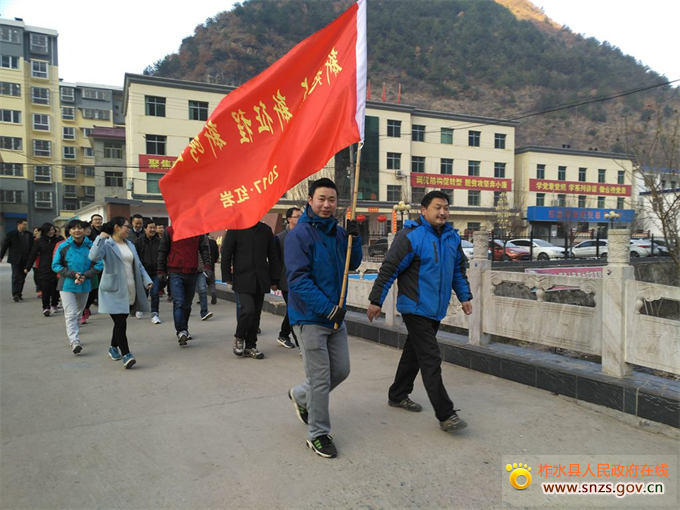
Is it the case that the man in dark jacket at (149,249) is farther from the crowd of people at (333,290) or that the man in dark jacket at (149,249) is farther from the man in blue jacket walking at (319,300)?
the man in blue jacket walking at (319,300)

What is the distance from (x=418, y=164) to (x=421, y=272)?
134ft

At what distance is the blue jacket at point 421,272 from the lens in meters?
3.45

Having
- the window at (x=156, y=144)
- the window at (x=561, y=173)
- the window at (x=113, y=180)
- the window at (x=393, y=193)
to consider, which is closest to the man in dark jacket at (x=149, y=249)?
the window at (x=156, y=144)

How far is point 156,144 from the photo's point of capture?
33.6 metres

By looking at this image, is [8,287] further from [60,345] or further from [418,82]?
[418,82]

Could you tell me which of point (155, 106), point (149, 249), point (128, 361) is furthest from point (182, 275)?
point (155, 106)

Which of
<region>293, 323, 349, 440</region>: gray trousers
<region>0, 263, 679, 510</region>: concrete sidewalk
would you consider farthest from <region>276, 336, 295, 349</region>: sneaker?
<region>293, 323, 349, 440</region>: gray trousers

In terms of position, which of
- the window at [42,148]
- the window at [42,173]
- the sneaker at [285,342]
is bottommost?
the sneaker at [285,342]

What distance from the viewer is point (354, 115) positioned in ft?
11.5

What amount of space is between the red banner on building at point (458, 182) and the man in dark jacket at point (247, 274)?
124ft

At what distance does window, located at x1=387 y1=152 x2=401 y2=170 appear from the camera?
4112cm

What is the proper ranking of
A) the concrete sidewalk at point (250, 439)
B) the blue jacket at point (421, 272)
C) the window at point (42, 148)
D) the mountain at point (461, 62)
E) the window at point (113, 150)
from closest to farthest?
the concrete sidewalk at point (250, 439), the blue jacket at point (421, 272), the window at point (113, 150), the window at point (42, 148), the mountain at point (461, 62)

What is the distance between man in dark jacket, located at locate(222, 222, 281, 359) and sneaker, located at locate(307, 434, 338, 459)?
270 cm

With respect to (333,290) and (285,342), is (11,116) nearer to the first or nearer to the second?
(285,342)
